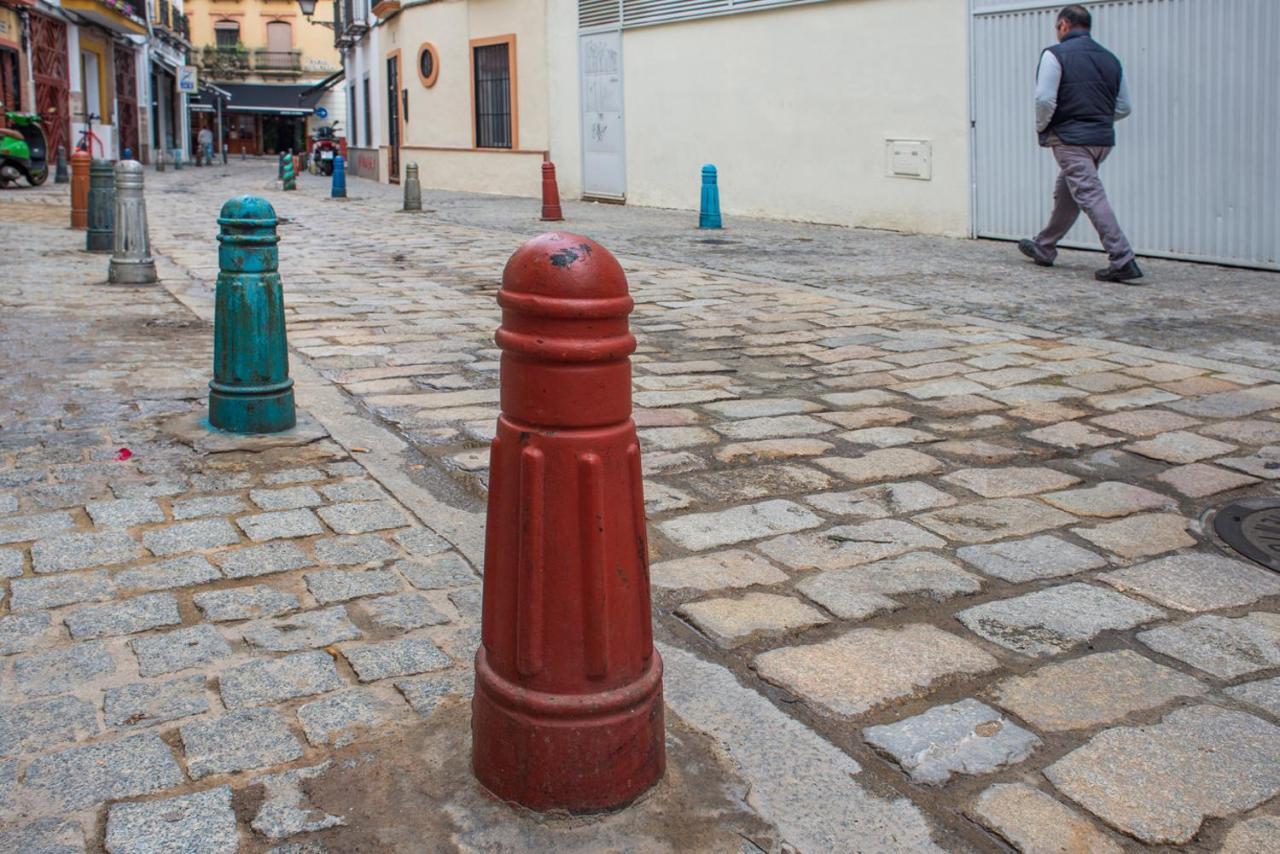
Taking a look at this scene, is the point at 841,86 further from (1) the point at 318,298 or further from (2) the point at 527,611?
(2) the point at 527,611

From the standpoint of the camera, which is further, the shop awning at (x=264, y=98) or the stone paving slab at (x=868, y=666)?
the shop awning at (x=264, y=98)

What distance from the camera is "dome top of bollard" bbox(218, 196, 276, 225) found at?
15.6 feet

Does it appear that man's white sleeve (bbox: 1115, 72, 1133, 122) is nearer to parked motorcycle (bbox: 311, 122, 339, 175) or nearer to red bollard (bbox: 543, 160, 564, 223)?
red bollard (bbox: 543, 160, 564, 223)

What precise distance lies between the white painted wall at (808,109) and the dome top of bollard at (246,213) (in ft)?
32.3

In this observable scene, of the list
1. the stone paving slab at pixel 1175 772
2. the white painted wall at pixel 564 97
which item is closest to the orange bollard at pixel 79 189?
the white painted wall at pixel 564 97

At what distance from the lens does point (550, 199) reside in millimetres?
16453

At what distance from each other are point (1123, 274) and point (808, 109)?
7056 mm

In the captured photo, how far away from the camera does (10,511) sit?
405 cm

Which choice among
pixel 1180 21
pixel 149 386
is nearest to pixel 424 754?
pixel 149 386

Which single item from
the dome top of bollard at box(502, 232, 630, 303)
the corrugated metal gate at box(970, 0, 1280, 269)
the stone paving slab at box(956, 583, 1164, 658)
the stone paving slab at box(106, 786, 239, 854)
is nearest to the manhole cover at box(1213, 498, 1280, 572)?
the stone paving slab at box(956, 583, 1164, 658)

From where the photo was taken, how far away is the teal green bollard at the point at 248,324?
4828 millimetres

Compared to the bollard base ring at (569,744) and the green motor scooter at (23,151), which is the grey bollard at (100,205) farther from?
the green motor scooter at (23,151)

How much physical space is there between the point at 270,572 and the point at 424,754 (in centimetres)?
121

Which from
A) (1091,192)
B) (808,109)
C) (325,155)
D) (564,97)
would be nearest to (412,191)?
(564,97)
